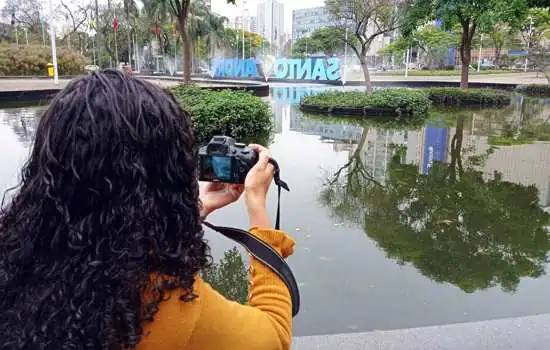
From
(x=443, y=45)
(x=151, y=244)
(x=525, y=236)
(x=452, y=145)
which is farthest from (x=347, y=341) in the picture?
(x=443, y=45)

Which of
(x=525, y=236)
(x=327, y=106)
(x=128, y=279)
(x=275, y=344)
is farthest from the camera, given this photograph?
(x=327, y=106)

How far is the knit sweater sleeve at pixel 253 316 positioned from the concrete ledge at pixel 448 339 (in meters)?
1.52

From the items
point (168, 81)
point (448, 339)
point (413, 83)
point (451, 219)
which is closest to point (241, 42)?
point (168, 81)

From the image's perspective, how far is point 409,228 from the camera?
181 inches

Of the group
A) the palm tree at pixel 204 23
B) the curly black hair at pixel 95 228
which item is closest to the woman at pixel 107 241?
the curly black hair at pixel 95 228

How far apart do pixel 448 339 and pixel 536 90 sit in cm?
2509

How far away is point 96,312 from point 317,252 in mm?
3323

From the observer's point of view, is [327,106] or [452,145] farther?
[327,106]

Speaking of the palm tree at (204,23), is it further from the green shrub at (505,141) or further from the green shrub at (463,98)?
the green shrub at (505,141)

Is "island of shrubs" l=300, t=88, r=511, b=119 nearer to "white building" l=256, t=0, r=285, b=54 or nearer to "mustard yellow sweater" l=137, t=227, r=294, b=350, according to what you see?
"mustard yellow sweater" l=137, t=227, r=294, b=350

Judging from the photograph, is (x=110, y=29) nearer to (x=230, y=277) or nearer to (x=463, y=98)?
(x=463, y=98)

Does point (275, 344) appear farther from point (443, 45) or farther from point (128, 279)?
point (443, 45)

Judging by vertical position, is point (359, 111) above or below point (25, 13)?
below

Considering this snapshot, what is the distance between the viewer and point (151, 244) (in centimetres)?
86
